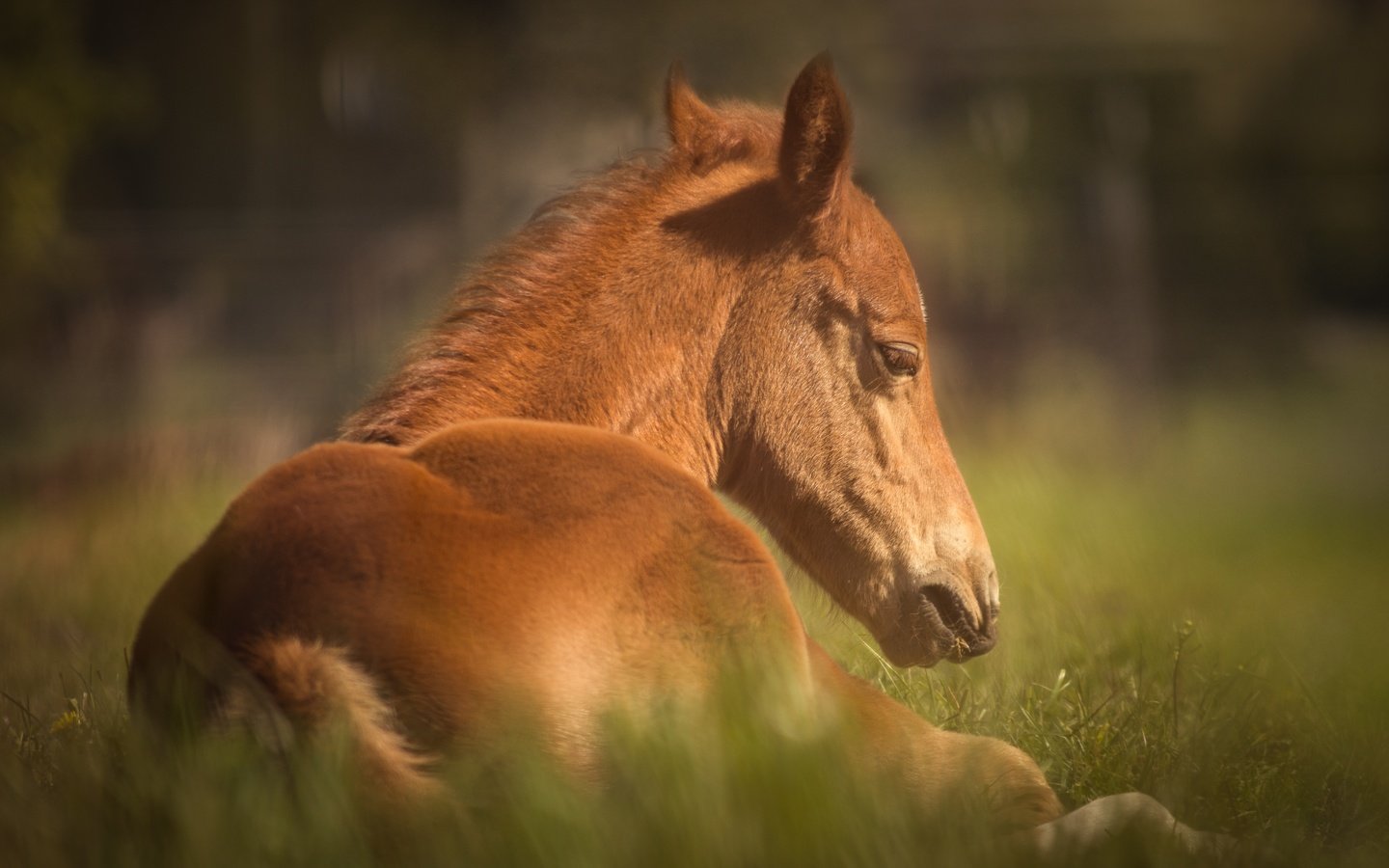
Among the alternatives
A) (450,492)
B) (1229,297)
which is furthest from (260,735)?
(1229,297)

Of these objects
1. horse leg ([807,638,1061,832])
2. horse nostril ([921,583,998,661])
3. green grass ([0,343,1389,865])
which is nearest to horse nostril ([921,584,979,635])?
horse nostril ([921,583,998,661])

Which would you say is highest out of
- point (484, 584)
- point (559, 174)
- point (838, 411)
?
point (484, 584)

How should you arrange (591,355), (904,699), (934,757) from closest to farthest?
(934,757) < (591,355) < (904,699)

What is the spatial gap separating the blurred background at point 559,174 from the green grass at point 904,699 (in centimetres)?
226

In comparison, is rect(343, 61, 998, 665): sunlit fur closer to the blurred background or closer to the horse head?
the horse head

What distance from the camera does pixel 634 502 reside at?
208 cm

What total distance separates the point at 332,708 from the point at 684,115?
1.89m

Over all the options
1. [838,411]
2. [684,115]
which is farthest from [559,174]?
[838,411]

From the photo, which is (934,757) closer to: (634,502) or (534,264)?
(634,502)

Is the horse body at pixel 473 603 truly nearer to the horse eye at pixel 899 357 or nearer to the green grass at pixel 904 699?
the green grass at pixel 904 699

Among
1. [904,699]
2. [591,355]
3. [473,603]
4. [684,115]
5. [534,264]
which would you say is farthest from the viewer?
[904,699]

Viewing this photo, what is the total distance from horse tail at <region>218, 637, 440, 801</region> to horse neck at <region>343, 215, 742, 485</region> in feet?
3.08

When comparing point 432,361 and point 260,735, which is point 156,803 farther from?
point 432,361

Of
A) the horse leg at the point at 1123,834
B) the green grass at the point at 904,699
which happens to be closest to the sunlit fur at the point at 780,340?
the green grass at the point at 904,699
